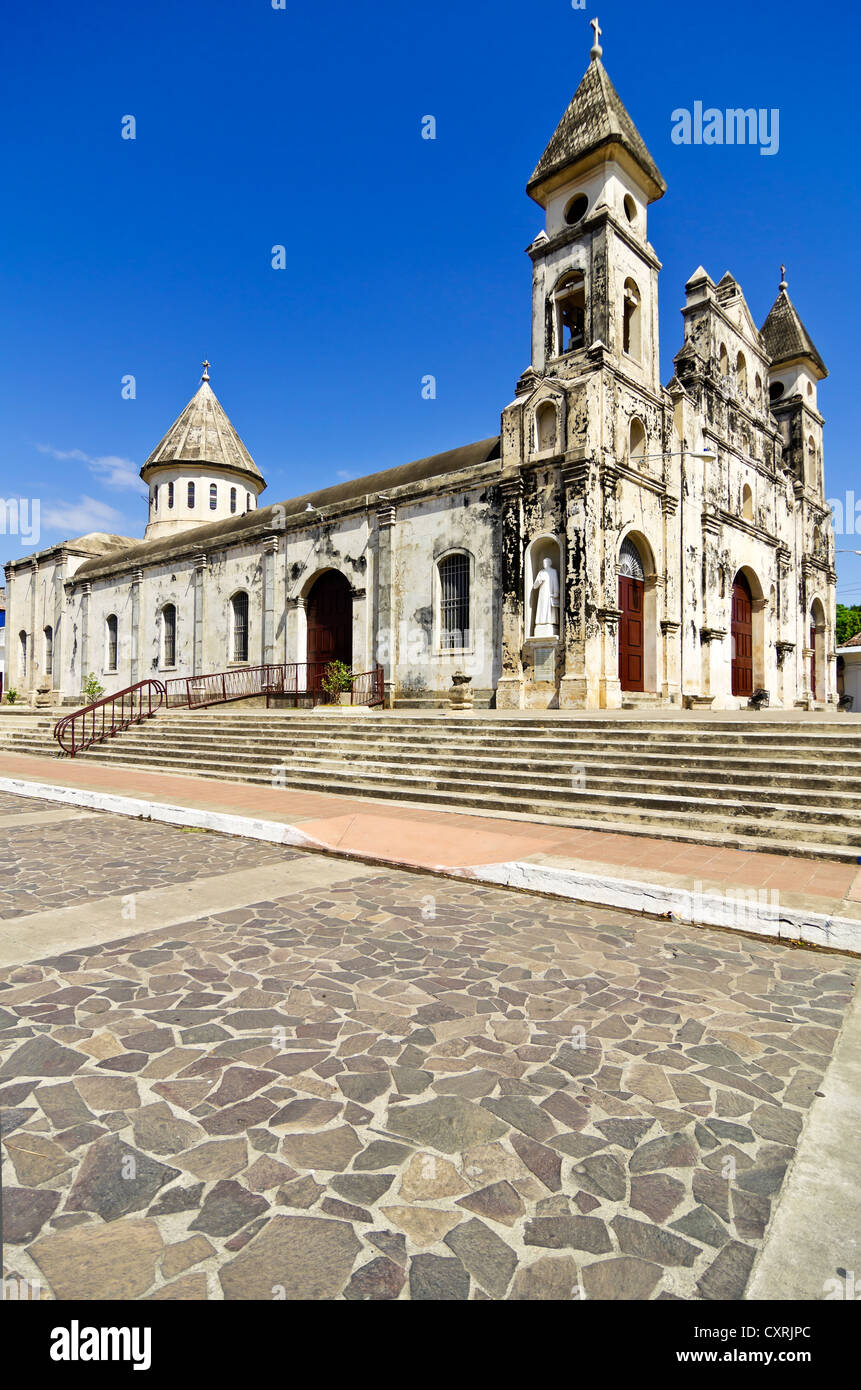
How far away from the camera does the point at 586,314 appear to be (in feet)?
61.6

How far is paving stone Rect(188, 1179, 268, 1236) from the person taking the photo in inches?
82.2

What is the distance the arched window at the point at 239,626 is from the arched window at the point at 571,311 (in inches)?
512

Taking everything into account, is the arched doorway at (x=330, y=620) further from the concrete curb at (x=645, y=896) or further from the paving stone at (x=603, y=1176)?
the paving stone at (x=603, y=1176)

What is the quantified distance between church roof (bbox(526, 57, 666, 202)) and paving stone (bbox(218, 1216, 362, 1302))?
23.0 m

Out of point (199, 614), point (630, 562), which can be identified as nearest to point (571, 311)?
point (630, 562)

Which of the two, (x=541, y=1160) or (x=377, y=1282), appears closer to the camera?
(x=377, y=1282)

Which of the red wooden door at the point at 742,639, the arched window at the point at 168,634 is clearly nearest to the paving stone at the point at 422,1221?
the red wooden door at the point at 742,639

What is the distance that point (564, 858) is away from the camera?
6.47 m

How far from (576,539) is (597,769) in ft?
26.9

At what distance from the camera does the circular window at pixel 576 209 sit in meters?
19.5

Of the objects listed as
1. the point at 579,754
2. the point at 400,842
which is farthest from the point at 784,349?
the point at 400,842

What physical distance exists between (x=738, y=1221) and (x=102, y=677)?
31.9 meters

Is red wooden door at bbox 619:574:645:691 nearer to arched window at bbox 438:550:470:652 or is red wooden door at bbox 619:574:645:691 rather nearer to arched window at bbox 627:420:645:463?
arched window at bbox 627:420:645:463

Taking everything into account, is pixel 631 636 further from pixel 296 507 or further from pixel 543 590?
pixel 296 507
